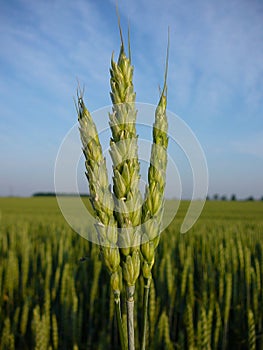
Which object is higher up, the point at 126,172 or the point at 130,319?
the point at 126,172

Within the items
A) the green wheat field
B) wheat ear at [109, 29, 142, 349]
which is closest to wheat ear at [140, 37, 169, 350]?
wheat ear at [109, 29, 142, 349]

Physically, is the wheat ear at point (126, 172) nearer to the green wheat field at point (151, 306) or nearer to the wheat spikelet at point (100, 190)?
the wheat spikelet at point (100, 190)

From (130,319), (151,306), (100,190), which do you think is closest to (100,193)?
(100,190)

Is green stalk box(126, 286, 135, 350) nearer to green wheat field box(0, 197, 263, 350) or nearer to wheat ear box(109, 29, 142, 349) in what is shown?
wheat ear box(109, 29, 142, 349)

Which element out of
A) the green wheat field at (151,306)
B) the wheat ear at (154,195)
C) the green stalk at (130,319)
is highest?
the wheat ear at (154,195)

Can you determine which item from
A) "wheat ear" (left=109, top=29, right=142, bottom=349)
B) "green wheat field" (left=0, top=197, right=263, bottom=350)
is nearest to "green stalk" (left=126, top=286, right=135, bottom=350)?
"wheat ear" (left=109, top=29, right=142, bottom=349)

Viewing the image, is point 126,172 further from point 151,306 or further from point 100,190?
point 151,306

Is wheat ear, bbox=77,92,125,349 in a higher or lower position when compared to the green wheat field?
higher

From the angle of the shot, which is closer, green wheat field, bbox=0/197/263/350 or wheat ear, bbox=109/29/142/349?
wheat ear, bbox=109/29/142/349

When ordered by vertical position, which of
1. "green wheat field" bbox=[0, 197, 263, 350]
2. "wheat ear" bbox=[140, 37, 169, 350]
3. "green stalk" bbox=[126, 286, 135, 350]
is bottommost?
"green wheat field" bbox=[0, 197, 263, 350]

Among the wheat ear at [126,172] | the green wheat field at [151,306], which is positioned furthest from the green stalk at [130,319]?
the green wheat field at [151,306]

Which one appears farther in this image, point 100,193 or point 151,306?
point 151,306

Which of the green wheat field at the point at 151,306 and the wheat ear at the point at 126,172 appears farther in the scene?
the green wheat field at the point at 151,306

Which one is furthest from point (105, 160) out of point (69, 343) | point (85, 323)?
point (85, 323)
